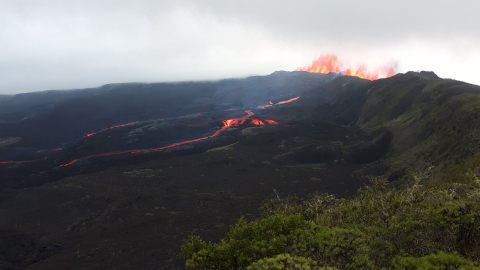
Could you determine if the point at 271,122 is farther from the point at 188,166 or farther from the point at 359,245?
the point at 359,245

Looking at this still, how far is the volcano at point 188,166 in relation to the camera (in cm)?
2698

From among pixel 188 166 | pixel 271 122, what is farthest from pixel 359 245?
pixel 271 122

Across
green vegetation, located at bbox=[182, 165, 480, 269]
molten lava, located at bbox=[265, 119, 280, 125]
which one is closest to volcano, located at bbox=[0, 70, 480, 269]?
molten lava, located at bbox=[265, 119, 280, 125]

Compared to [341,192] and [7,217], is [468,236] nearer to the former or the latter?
[341,192]

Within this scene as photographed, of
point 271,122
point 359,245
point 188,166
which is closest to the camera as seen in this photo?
point 359,245

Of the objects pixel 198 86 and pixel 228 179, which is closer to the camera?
pixel 228 179

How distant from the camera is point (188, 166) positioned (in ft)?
154

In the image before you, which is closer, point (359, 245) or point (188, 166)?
point (359, 245)

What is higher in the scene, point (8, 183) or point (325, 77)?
point (325, 77)

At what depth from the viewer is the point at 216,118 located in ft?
290

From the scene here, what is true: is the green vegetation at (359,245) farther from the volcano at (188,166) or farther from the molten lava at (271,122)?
the molten lava at (271,122)

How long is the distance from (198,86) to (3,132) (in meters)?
83.5

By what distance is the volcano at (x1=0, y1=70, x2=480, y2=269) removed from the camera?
1062 inches

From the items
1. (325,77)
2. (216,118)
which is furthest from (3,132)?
(325,77)
